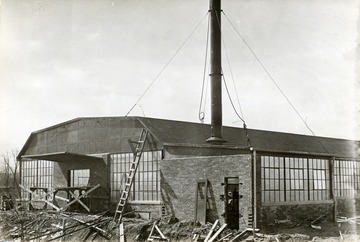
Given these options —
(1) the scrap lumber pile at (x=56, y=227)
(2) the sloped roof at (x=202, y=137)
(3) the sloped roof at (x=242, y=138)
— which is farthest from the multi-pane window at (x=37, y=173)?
(3) the sloped roof at (x=242, y=138)

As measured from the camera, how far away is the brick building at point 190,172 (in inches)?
691

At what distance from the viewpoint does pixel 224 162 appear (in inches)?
699

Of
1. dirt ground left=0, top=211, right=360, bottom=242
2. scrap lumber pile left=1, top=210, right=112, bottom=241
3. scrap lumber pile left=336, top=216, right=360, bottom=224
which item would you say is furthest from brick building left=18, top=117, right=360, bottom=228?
scrap lumber pile left=1, top=210, right=112, bottom=241

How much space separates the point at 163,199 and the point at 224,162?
4.30 m

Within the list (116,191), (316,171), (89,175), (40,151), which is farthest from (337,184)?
(40,151)

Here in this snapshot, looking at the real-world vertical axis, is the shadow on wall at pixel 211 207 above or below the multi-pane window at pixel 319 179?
below

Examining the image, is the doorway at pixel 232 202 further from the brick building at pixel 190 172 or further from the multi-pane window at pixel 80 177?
the multi-pane window at pixel 80 177

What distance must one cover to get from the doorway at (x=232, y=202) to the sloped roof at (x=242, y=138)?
1.79m

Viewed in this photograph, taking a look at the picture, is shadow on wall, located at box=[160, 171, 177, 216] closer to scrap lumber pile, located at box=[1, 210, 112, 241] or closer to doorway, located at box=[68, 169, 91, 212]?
scrap lumber pile, located at box=[1, 210, 112, 241]

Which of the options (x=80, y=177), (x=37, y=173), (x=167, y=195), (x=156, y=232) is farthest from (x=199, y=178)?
(x=37, y=173)

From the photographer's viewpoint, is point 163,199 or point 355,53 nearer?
point 355,53

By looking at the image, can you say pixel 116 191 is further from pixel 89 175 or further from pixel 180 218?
pixel 180 218

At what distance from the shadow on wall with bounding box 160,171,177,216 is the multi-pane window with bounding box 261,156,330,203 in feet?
14.8

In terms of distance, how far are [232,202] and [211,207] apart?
2.98ft
